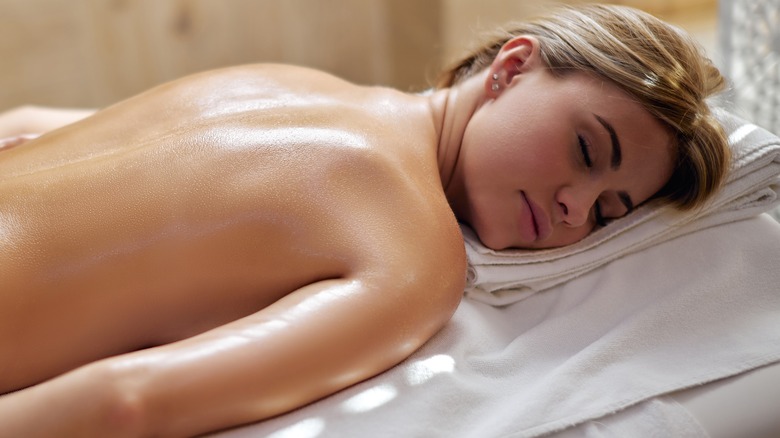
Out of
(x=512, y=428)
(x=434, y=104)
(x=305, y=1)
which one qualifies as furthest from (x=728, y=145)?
(x=305, y=1)

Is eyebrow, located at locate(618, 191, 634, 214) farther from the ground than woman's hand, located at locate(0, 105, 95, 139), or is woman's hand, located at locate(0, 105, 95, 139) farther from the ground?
woman's hand, located at locate(0, 105, 95, 139)

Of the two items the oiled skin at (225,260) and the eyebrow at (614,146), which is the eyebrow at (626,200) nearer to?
the eyebrow at (614,146)

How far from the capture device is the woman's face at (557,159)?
1.26m

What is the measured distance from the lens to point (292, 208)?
1.11 m

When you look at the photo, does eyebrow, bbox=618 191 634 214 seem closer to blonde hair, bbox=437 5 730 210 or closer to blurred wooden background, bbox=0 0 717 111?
blonde hair, bbox=437 5 730 210

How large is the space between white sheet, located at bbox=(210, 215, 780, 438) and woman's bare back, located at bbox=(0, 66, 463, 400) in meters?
0.14

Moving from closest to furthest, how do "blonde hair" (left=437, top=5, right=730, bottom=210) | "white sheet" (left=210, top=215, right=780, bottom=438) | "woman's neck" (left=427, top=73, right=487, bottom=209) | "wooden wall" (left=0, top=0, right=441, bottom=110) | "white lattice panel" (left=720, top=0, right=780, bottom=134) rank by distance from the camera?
"white sheet" (left=210, top=215, right=780, bottom=438), "blonde hair" (left=437, top=5, right=730, bottom=210), "woman's neck" (left=427, top=73, right=487, bottom=209), "white lattice panel" (left=720, top=0, right=780, bottom=134), "wooden wall" (left=0, top=0, right=441, bottom=110)

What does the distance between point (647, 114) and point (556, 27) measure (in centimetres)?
23

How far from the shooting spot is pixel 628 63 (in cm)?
128

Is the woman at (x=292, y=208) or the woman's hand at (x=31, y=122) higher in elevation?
the woman's hand at (x=31, y=122)

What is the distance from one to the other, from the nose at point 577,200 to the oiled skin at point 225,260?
0.62ft

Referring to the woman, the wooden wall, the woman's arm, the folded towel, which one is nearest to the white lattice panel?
the folded towel

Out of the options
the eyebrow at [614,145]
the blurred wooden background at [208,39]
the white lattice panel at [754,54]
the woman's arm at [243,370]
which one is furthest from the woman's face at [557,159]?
the blurred wooden background at [208,39]

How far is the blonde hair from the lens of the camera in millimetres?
1263
